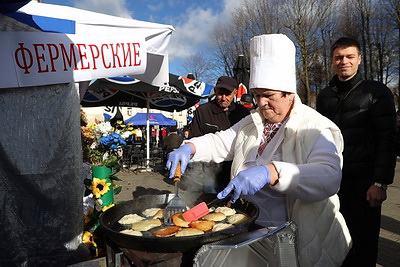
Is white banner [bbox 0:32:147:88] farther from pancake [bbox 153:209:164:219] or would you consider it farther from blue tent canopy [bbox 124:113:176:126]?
blue tent canopy [bbox 124:113:176:126]

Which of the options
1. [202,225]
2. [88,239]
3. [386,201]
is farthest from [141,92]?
[202,225]

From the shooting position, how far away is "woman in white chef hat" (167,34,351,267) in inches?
61.0

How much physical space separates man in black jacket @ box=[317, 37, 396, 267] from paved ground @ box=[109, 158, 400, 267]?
1426mm

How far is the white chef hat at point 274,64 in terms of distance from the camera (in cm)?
184

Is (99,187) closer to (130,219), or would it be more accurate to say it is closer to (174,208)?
(130,219)

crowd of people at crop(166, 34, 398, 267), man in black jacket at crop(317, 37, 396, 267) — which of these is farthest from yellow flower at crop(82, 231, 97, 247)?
man in black jacket at crop(317, 37, 396, 267)

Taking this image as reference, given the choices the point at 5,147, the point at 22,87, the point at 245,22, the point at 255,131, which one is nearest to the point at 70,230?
the point at 5,147

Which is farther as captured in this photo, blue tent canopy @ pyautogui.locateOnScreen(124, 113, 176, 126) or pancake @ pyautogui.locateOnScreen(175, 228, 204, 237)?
blue tent canopy @ pyautogui.locateOnScreen(124, 113, 176, 126)

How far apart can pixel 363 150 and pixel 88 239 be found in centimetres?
257

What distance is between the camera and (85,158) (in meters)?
3.53

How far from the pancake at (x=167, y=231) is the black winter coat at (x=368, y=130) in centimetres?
174

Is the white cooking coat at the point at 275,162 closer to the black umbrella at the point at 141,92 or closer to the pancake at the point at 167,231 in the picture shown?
the pancake at the point at 167,231

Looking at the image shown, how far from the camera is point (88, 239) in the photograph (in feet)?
8.50

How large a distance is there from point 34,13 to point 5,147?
42.0 inches
